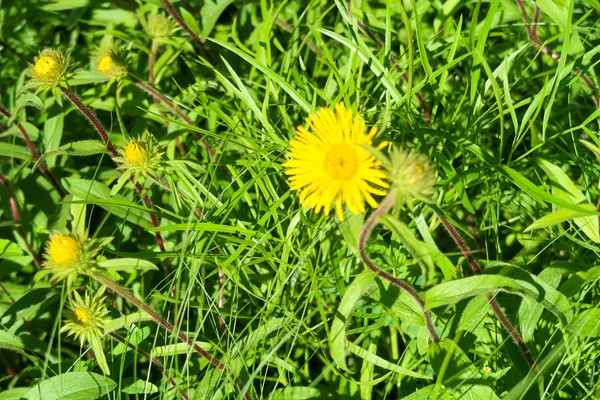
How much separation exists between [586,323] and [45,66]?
50.4 inches

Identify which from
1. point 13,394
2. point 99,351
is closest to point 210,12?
point 99,351

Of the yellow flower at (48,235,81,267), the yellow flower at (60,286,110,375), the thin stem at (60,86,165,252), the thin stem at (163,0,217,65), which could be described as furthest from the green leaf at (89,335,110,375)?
the thin stem at (163,0,217,65)

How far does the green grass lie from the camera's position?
1.33 meters

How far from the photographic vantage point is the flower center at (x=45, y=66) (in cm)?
156

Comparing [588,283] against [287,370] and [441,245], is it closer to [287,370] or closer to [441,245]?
[441,245]

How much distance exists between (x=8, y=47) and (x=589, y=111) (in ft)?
5.78

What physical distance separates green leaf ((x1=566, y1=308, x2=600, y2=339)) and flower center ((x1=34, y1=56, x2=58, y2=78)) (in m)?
1.24

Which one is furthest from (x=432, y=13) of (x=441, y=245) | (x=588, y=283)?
(x=588, y=283)

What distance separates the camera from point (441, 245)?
6.08 ft

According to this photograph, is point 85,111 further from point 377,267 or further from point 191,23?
point 377,267

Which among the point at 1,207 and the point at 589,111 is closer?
the point at 589,111

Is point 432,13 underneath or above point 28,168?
above

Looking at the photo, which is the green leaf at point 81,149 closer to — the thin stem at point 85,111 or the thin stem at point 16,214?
the thin stem at point 85,111

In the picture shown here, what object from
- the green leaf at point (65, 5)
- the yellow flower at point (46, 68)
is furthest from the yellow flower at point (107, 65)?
the green leaf at point (65, 5)
